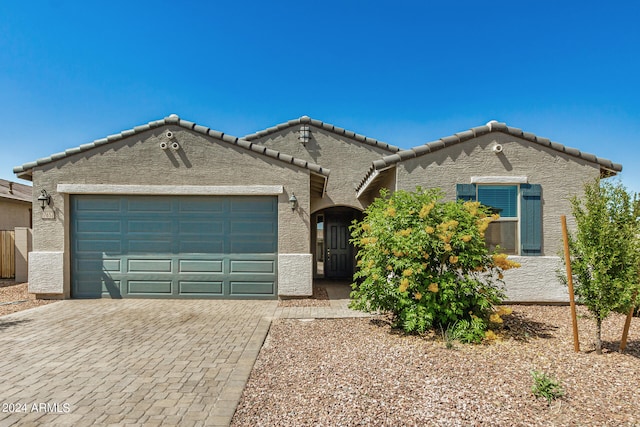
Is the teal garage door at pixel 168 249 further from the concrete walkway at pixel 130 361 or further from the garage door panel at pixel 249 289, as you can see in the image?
the concrete walkway at pixel 130 361

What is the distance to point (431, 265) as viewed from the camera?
570cm

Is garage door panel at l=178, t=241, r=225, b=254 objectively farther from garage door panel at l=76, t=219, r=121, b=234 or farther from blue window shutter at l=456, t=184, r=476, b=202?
blue window shutter at l=456, t=184, r=476, b=202

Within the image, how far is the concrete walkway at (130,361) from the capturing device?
328 centimetres

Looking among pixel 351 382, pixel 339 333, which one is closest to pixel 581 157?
pixel 339 333

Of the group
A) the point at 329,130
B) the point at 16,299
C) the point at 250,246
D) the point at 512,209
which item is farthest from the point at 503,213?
the point at 16,299

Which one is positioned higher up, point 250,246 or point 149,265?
point 250,246

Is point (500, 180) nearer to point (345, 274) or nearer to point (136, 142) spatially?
point (345, 274)

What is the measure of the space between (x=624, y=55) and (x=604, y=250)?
8409mm

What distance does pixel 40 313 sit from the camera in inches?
283

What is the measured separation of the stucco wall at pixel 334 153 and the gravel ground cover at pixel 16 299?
8251 mm

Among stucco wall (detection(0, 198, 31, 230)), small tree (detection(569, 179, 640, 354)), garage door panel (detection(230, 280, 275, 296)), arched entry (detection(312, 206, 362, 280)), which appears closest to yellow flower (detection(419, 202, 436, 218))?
small tree (detection(569, 179, 640, 354))

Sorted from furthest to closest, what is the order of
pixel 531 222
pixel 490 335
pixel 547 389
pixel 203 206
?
1. pixel 203 206
2. pixel 531 222
3. pixel 490 335
4. pixel 547 389

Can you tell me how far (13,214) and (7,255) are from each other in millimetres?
5102

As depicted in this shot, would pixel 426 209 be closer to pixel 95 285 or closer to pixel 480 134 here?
pixel 480 134
